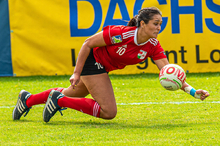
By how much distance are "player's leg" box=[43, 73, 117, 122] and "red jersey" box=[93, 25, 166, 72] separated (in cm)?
27

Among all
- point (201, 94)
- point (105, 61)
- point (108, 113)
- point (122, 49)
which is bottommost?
point (108, 113)

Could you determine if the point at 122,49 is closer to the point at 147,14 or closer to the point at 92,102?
the point at 147,14

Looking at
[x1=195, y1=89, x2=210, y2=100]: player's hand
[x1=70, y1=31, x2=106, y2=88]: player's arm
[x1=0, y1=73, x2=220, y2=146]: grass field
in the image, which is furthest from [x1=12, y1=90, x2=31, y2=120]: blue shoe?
[x1=195, y1=89, x2=210, y2=100]: player's hand

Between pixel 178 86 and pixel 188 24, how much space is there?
5.31 metres

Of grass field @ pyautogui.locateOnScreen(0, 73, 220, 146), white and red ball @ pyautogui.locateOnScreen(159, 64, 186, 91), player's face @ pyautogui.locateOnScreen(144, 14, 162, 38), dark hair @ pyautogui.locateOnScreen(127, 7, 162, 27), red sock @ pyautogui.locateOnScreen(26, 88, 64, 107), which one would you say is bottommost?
grass field @ pyautogui.locateOnScreen(0, 73, 220, 146)

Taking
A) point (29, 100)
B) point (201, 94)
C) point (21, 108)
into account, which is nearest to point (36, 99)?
point (29, 100)

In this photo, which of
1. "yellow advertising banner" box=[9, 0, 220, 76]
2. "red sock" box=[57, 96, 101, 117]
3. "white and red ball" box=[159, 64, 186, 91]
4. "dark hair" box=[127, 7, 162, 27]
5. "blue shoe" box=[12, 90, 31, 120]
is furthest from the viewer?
"yellow advertising banner" box=[9, 0, 220, 76]

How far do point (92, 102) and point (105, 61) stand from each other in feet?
1.92

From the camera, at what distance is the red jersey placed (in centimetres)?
485

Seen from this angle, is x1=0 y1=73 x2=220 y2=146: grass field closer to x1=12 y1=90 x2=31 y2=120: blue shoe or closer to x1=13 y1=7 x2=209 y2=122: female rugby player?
x1=12 y1=90 x2=31 y2=120: blue shoe

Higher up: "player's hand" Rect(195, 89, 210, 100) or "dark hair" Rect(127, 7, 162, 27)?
"dark hair" Rect(127, 7, 162, 27)

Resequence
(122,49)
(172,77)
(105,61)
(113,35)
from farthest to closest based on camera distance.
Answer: (105,61) < (122,49) < (113,35) < (172,77)

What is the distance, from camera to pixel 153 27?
4797 millimetres

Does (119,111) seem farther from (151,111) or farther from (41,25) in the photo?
(41,25)
